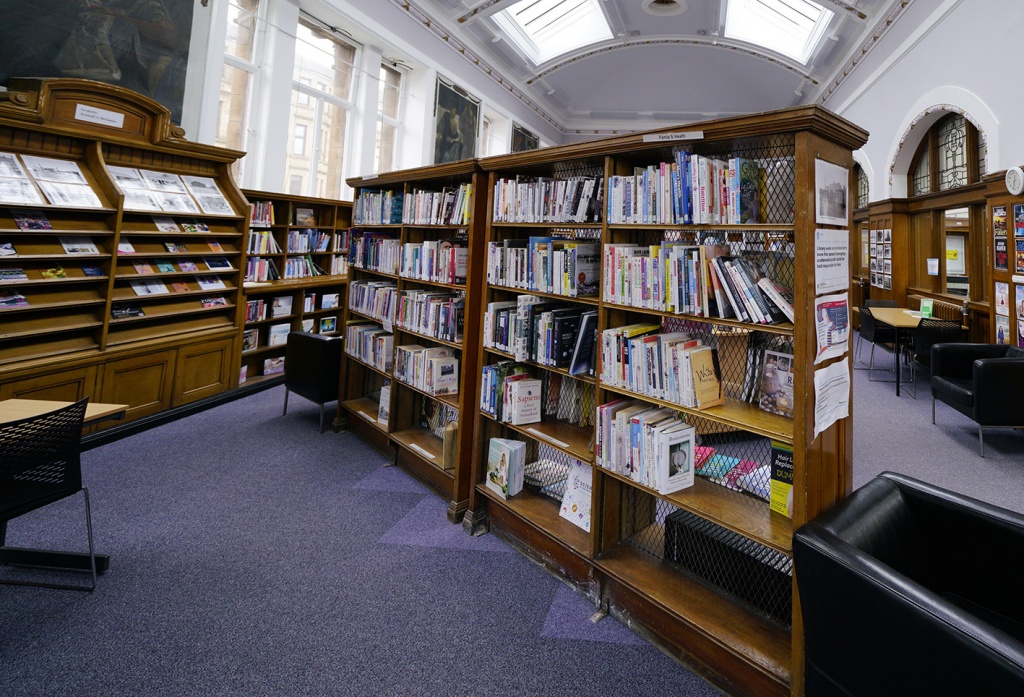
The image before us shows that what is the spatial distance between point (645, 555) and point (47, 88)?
5.28 meters

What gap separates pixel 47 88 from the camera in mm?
3582

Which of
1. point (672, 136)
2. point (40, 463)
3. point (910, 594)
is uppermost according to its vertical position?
point (672, 136)

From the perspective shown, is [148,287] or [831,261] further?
[148,287]

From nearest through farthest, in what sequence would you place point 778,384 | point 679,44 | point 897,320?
point 778,384, point 897,320, point 679,44

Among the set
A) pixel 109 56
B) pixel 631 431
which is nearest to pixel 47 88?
pixel 109 56

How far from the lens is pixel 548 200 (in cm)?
248

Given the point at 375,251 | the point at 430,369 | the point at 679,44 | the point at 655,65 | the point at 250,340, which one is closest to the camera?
the point at 430,369

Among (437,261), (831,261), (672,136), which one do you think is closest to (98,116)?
(437,261)

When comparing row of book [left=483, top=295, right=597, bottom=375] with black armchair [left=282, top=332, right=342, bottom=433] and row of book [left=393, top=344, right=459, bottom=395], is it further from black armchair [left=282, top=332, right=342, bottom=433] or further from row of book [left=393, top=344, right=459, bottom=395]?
black armchair [left=282, top=332, right=342, bottom=433]

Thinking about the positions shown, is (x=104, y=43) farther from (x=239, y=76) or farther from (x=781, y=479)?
(x=781, y=479)

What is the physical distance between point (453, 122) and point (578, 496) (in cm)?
824

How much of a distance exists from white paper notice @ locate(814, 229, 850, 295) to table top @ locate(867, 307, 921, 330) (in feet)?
17.0

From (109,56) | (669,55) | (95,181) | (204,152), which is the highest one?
(669,55)

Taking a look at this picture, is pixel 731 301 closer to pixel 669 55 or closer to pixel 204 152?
pixel 204 152
